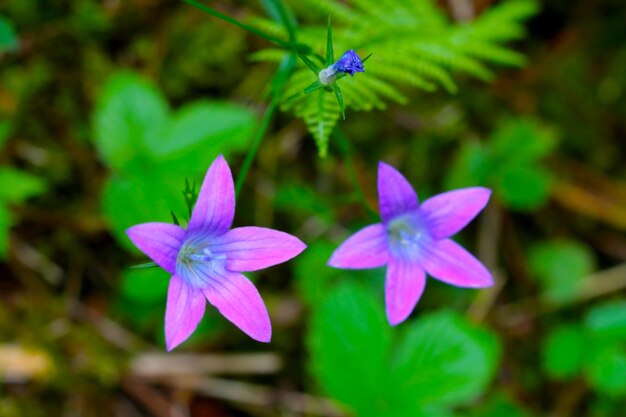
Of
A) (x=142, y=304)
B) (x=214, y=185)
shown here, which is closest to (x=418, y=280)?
(x=214, y=185)

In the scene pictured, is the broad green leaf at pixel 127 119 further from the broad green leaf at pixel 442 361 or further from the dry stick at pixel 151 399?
the broad green leaf at pixel 442 361

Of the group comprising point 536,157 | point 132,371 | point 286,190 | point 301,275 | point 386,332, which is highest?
point 536,157

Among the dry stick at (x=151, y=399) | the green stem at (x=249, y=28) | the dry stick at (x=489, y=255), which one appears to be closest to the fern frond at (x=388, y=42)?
the green stem at (x=249, y=28)

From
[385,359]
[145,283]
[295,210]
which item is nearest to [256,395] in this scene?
[385,359]

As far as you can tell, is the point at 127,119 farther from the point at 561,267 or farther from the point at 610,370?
the point at 610,370

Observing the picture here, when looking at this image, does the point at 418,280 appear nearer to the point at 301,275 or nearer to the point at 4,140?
the point at 301,275

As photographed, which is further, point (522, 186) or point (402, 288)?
point (522, 186)
